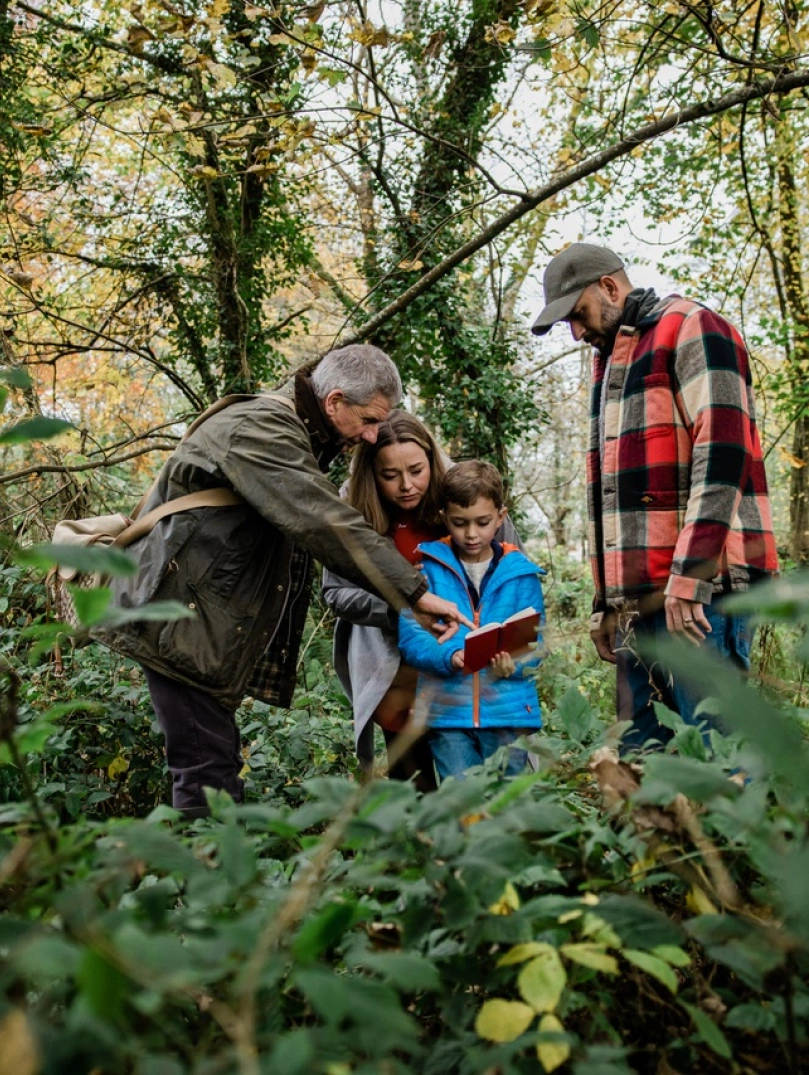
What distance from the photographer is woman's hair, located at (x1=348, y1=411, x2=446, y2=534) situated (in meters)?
3.34

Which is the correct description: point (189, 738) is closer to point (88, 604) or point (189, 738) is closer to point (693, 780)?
point (88, 604)

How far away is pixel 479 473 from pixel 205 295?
6.09 metres

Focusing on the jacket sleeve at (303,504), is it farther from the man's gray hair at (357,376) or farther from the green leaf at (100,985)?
the green leaf at (100,985)

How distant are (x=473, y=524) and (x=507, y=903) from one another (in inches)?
88.4

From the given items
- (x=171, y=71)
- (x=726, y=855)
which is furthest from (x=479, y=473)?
(x=171, y=71)

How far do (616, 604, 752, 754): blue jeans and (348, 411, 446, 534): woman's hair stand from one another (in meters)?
0.91

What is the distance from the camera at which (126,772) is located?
12.1 feet

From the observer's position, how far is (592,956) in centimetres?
97

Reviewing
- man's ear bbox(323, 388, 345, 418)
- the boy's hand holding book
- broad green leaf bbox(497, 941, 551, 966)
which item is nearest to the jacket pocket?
the boy's hand holding book

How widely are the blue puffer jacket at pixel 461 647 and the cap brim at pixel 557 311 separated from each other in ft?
2.80

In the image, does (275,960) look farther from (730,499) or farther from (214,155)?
(214,155)

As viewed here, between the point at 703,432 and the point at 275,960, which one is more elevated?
the point at 703,432

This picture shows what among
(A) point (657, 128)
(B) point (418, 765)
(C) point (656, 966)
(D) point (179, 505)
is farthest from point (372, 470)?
(C) point (656, 966)

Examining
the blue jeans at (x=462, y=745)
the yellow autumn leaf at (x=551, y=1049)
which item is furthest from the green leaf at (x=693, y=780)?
the blue jeans at (x=462, y=745)
